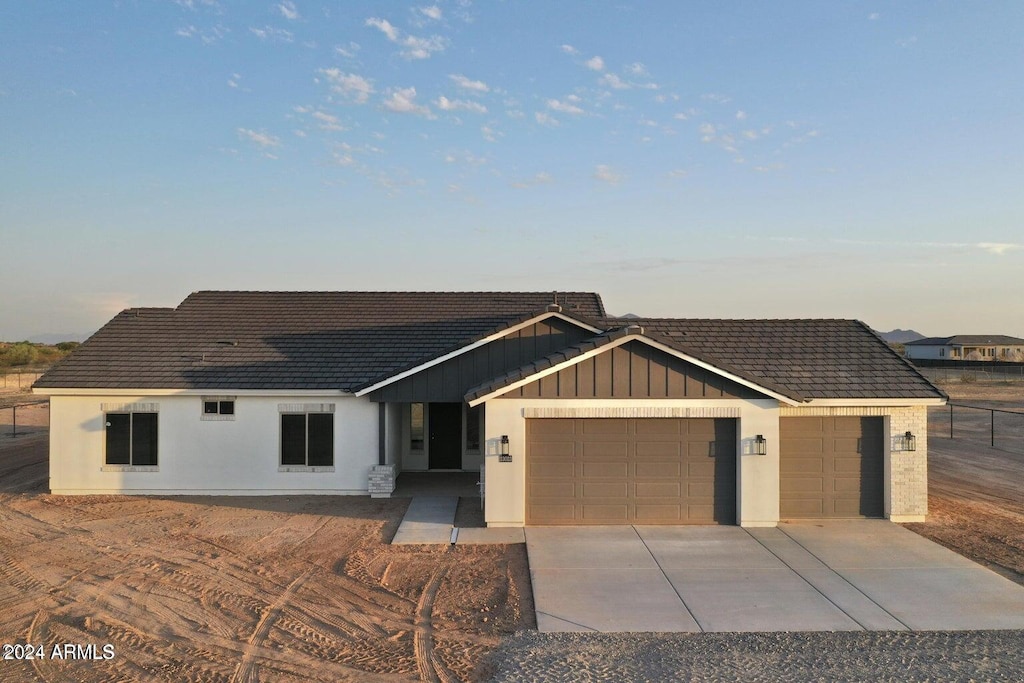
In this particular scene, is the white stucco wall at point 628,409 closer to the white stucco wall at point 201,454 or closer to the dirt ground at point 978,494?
the dirt ground at point 978,494

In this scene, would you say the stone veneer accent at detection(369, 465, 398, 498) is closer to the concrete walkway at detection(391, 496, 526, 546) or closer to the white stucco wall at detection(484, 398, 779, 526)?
the concrete walkway at detection(391, 496, 526, 546)

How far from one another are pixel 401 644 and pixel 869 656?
522 centimetres

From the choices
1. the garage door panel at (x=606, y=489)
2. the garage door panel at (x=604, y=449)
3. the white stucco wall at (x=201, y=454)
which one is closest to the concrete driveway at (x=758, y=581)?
the garage door panel at (x=606, y=489)

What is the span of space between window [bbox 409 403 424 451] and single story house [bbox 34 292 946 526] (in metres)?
0.06

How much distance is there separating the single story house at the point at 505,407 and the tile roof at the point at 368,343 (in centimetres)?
6

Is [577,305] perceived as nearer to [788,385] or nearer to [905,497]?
[788,385]

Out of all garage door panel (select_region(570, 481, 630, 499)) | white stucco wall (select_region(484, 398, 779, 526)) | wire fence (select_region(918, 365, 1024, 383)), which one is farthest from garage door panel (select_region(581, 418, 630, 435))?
wire fence (select_region(918, 365, 1024, 383))

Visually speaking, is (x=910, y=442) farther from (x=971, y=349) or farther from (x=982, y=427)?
(x=971, y=349)

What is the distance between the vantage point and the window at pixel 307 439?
15.1 m

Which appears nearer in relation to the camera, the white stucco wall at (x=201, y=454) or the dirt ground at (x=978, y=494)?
the dirt ground at (x=978, y=494)

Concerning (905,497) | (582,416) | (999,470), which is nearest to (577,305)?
(582,416)

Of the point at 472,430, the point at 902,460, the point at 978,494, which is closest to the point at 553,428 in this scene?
the point at 472,430

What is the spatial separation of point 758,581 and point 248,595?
23.8ft

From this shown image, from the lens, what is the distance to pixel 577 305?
19.6 m
